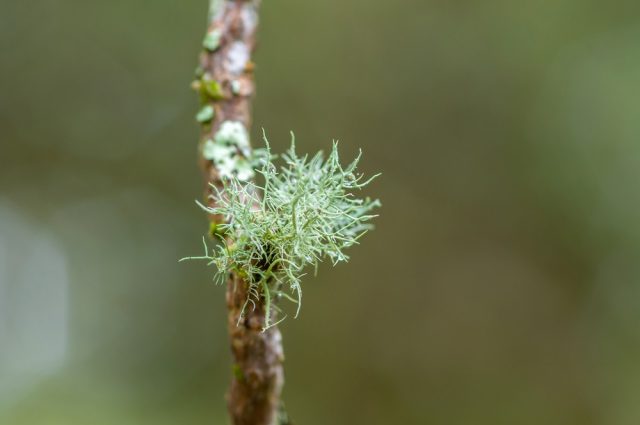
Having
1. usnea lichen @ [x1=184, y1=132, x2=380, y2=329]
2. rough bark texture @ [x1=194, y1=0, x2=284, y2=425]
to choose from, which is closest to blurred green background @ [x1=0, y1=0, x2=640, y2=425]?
rough bark texture @ [x1=194, y1=0, x2=284, y2=425]

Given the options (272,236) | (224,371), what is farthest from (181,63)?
(272,236)

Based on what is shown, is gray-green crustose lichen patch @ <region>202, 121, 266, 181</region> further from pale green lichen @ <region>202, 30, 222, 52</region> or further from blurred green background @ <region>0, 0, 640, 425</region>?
blurred green background @ <region>0, 0, 640, 425</region>


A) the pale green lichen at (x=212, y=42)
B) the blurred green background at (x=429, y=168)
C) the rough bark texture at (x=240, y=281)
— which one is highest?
the blurred green background at (x=429, y=168)

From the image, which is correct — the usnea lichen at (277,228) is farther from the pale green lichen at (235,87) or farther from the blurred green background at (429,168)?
the blurred green background at (429,168)

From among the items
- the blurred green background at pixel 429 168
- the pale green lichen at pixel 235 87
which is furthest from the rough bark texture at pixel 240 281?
the blurred green background at pixel 429 168

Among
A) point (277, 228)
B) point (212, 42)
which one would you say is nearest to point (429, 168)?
point (212, 42)

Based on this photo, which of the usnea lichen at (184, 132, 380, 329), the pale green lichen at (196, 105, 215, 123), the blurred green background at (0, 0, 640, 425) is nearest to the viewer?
the usnea lichen at (184, 132, 380, 329)

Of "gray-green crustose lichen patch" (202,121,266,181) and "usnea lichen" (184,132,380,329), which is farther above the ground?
"gray-green crustose lichen patch" (202,121,266,181)
